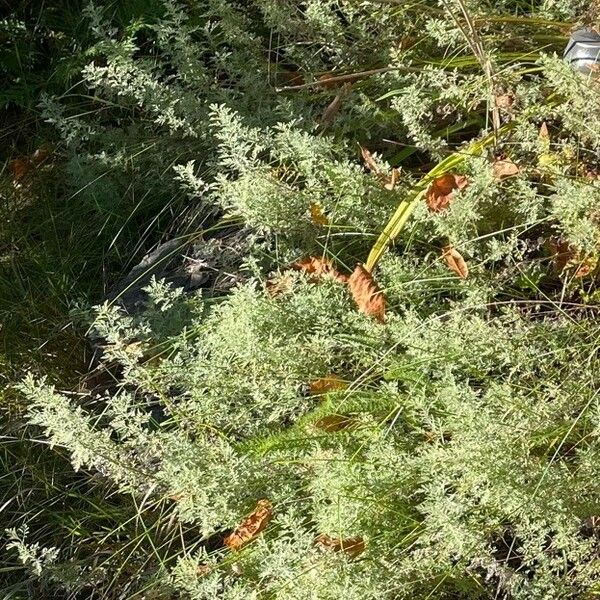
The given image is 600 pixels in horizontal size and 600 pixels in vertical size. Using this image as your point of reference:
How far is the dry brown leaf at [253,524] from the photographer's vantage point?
2.12 m

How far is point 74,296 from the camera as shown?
2980 mm

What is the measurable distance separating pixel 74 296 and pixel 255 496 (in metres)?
1.12

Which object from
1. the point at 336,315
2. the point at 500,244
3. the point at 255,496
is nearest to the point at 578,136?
the point at 500,244

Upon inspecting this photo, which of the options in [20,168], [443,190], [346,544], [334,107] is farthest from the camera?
[20,168]

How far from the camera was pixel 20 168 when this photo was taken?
3.27 m

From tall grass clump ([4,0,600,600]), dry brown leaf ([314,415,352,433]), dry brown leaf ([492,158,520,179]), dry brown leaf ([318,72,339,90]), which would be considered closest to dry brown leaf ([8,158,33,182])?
tall grass clump ([4,0,600,600])

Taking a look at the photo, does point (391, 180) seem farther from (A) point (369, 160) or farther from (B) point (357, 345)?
(B) point (357, 345)

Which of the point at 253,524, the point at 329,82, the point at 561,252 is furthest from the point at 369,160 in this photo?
the point at 253,524

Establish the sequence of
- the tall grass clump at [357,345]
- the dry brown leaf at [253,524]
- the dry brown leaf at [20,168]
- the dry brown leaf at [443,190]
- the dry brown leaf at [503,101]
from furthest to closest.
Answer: the dry brown leaf at [20,168]
the dry brown leaf at [503,101]
the dry brown leaf at [443,190]
the dry brown leaf at [253,524]
the tall grass clump at [357,345]

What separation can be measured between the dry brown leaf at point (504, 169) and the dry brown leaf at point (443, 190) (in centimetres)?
7

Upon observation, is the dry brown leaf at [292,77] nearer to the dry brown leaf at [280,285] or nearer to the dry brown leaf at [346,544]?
the dry brown leaf at [280,285]

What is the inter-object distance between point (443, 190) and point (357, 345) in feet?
1.38

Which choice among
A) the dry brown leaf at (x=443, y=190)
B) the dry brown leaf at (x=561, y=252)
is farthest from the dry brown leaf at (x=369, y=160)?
the dry brown leaf at (x=561, y=252)

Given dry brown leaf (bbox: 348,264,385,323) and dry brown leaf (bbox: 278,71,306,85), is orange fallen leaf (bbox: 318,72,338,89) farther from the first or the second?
dry brown leaf (bbox: 348,264,385,323)
